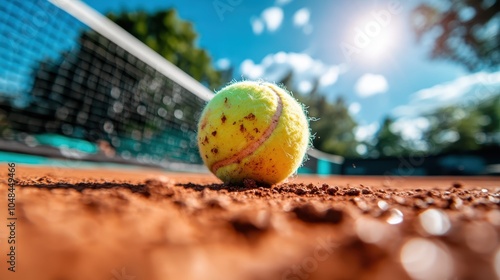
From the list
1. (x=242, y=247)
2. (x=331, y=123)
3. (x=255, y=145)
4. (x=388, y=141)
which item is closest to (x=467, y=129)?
(x=388, y=141)

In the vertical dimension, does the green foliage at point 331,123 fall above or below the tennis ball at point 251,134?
above

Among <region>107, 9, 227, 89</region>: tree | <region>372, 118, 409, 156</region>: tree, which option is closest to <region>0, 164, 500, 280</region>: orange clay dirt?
<region>107, 9, 227, 89</region>: tree

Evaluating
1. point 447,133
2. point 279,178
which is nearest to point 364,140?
point 447,133

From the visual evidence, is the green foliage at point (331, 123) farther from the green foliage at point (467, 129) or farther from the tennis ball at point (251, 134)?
the tennis ball at point (251, 134)

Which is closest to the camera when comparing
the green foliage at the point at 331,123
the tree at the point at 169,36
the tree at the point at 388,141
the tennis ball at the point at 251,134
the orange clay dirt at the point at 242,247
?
the orange clay dirt at the point at 242,247

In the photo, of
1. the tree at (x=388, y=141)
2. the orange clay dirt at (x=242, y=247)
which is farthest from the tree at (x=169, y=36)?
the orange clay dirt at (x=242, y=247)

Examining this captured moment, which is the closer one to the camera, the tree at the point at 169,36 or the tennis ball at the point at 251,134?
the tennis ball at the point at 251,134

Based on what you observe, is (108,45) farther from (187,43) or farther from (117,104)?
(187,43)
